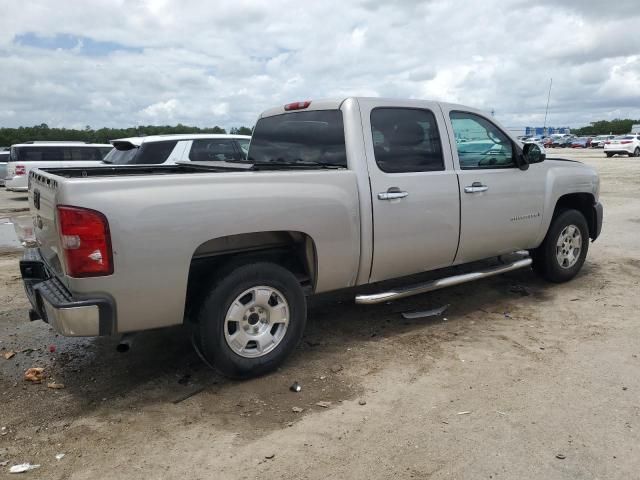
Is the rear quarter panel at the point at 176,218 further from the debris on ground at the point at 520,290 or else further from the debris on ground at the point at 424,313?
the debris on ground at the point at 520,290

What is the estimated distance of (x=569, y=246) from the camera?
612cm

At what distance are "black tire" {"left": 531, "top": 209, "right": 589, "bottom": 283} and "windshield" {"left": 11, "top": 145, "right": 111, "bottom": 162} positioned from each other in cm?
1343

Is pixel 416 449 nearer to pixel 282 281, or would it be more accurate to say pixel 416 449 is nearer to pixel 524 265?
pixel 282 281

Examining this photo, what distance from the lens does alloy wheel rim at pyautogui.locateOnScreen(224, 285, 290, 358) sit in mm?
3738

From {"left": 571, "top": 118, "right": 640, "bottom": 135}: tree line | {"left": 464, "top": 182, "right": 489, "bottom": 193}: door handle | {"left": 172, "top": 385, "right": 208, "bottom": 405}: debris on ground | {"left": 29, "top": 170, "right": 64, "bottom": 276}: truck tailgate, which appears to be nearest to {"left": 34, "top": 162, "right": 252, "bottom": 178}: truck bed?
{"left": 29, "top": 170, "right": 64, "bottom": 276}: truck tailgate

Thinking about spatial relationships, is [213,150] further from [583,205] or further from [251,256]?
[251,256]

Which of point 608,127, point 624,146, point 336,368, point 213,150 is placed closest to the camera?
point 336,368

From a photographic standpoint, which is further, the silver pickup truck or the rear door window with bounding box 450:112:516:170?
the rear door window with bounding box 450:112:516:170

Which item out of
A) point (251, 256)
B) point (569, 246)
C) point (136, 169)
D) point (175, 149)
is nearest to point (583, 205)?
point (569, 246)

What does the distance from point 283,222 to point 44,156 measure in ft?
48.0

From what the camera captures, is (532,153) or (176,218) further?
(532,153)

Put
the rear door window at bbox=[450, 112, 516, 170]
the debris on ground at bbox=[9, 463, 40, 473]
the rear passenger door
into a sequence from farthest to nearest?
the rear door window at bbox=[450, 112, 516, 170]
the rear passenger door
the debris on ground at bbox=[9, 463, 40, 473]

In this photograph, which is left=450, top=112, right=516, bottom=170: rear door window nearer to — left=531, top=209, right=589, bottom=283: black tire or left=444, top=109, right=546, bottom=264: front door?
left=444, top=109, right=546, bottom=264: front door

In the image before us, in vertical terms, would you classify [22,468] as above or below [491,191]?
below
